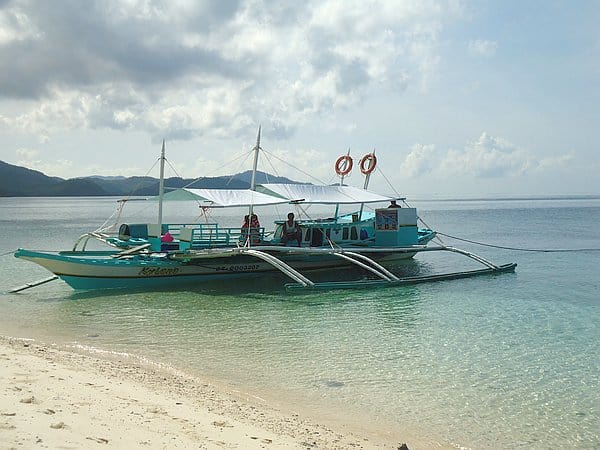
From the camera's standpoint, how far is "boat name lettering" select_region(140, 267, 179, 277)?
54.6 feet

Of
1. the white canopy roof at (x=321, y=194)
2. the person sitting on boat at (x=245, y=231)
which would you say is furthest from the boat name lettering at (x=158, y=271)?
the white canopy roof at (x=321, y=194)

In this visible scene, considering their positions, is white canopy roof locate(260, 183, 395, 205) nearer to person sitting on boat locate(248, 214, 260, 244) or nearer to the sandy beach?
person sitting on boat locate(248, 214, 260, 244)

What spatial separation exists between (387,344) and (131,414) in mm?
6152

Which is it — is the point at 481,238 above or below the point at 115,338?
above

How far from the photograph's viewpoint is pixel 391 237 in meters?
20.7

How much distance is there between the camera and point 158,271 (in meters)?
16.9

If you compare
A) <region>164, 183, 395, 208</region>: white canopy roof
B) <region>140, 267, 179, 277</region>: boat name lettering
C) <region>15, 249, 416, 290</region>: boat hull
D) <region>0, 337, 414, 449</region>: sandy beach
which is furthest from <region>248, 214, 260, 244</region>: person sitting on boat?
<region>0, 337, 414, 449</region>: sandy beach

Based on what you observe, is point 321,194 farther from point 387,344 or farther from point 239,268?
point 387,344

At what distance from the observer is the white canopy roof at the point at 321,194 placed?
754 inches

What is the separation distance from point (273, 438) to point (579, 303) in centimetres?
1275

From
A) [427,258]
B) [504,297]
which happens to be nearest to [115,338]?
[504,297]

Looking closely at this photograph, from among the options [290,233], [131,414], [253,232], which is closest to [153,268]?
[253,232]

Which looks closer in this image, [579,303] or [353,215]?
[579,303]

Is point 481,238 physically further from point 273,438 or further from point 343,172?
point 273,438
